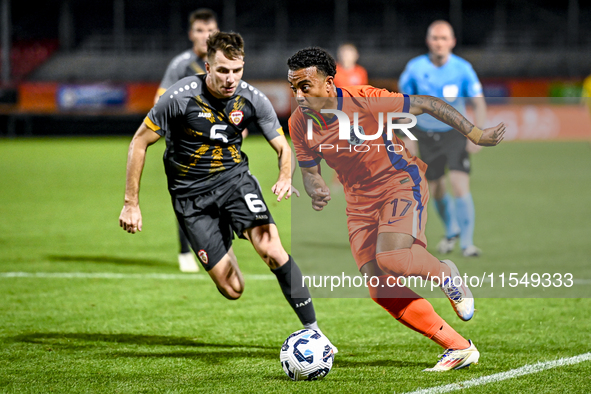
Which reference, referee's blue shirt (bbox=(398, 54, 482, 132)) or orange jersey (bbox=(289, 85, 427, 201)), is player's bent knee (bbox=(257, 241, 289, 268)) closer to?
orange jersey (bbox=(289, 85, 427, 201))

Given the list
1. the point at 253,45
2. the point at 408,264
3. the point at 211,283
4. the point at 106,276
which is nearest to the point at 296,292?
the point at 408,264

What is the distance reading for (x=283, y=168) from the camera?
163 inches

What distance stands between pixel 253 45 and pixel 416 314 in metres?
28.8

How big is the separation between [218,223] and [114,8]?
31.3m

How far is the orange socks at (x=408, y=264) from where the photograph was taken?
374cm

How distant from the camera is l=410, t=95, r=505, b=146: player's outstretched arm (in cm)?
390

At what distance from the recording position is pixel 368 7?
1318 inches

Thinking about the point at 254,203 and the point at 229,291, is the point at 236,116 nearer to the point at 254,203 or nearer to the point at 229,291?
the point at 254,203

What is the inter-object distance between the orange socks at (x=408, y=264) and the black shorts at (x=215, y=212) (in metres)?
0.86

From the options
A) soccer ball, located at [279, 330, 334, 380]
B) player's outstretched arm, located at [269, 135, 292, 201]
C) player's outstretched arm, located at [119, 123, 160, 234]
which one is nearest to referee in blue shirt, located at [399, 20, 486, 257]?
player's outstretched arm, located at [269, 135, 292, 201]

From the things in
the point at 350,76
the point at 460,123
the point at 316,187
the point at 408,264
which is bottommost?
the point at 408,264

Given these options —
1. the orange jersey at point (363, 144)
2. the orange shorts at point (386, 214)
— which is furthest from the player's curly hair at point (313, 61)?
the orange shorts at point (386, 214)

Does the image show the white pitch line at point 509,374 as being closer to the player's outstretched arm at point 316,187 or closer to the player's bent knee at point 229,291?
the player's outstretched arm at point 316,187

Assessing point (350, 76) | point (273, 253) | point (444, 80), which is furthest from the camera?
point (350, 76)
